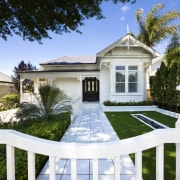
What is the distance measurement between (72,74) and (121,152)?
53.0 ft

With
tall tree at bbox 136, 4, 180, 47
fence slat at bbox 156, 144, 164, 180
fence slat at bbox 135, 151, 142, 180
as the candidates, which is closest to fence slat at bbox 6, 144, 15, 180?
fence slat at bbox 135, 151, 142, 180

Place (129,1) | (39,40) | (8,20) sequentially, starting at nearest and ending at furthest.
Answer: (129,1)
(8,20)
(39,40)

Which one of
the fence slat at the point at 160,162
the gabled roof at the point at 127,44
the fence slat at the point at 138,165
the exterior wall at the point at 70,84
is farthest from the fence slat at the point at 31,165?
the exterior wall at the point at 70,84

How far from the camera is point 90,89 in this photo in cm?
1956

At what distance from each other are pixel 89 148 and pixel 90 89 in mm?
18362

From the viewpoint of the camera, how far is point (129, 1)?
24.7 feet

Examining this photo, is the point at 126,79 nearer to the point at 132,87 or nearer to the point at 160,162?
the point at 132,87

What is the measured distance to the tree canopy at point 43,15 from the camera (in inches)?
286

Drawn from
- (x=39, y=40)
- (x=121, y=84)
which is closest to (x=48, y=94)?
(x=39, y=40)

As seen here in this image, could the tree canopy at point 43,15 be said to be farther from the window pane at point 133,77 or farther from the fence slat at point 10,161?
the window pane at point 133,77

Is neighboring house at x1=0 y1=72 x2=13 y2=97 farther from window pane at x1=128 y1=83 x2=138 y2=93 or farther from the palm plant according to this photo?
the palm plant

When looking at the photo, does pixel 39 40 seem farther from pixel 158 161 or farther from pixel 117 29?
pixel 117 29

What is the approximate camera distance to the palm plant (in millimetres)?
7211

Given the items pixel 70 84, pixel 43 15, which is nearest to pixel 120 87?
pixel 70 84
